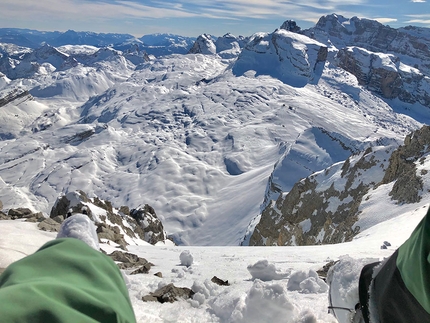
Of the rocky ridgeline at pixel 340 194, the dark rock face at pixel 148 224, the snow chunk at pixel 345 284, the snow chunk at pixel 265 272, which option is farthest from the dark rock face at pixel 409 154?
the snow chunk at pixel 345 284

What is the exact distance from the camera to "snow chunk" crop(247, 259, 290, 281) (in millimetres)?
7113

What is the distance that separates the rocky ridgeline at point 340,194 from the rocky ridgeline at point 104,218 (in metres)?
11.3

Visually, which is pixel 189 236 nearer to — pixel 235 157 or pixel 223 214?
pixel 223 214

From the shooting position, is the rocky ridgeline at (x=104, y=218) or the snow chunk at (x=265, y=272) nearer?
the snow chunk at (x=265, y=272)

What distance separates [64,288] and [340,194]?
3235 cm

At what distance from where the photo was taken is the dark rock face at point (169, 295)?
17.5 ft

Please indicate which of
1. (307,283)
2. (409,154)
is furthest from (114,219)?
(409,154)

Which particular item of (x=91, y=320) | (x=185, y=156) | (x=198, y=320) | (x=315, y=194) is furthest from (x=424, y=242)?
(x=185, y=156)

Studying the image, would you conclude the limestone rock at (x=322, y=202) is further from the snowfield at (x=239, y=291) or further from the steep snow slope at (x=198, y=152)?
the steep snow slope at (x=198, y=152)

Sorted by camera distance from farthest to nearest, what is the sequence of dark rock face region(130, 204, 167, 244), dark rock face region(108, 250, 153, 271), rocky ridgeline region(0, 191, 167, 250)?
dark rock face region(130, 204, 167, 244) < rocky ridgeline region(0, 191, 167, 250) < dark rock face region(108, 250, 153, 271)

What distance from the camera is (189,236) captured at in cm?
7331

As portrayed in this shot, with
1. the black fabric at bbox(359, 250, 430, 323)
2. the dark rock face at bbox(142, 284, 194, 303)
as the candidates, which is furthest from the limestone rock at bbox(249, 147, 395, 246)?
the black fabric at bbox(359, 250, 430, 323)

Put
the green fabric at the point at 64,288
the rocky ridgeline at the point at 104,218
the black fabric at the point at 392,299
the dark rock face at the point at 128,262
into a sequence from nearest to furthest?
the green fabric at the point at 64,288 → the black fabric at the point at 392,299 → the dark rock face at the point at 128,262 → the rocky ridgeline at the point at 104,218

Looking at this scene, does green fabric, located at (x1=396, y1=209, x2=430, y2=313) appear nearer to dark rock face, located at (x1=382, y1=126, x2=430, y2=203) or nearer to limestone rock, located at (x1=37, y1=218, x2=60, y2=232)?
limestone rock, located at (x1=37, y1=218, x2=60, y2=232)
